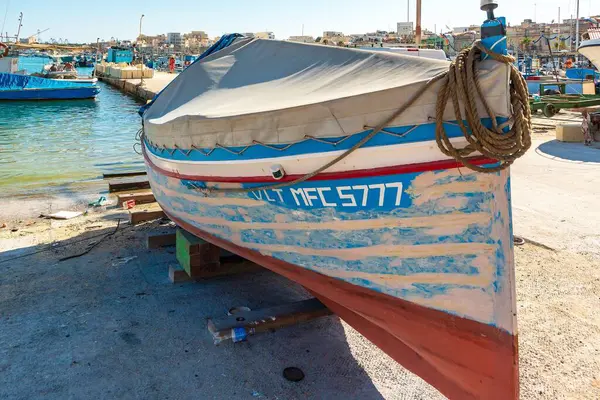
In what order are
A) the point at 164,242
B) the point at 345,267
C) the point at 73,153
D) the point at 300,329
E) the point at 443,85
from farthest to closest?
1. the point at 73,153
2. the point at 164,242
3. the point at 300,329
4. the point at 345,267
5. the point at 443,85

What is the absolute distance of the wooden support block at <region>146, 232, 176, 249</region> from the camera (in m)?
6.21

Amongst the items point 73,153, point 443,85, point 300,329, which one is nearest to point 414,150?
point 443,85

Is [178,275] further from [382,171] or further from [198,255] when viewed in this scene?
[382,171]

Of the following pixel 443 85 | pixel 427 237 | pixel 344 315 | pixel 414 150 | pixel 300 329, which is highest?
pixel 443 85

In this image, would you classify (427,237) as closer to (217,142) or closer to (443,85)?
(443,85)

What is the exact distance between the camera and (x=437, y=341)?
316 cm

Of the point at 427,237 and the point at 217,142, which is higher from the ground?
the point at 217,142

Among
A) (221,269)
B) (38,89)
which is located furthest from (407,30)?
(221,269)

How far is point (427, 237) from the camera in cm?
296

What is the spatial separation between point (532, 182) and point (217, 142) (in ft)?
23.3

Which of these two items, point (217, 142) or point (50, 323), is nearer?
point (217, 142)

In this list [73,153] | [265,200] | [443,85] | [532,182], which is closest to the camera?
[443,85]

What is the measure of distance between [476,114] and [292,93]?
1.73 meters

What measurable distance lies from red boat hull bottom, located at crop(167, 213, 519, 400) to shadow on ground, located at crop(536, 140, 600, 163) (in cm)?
915
